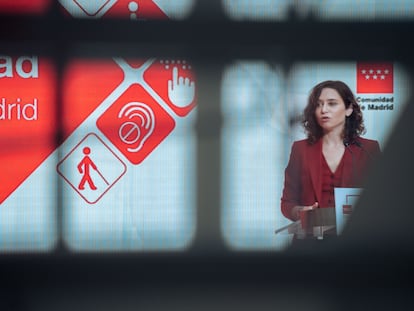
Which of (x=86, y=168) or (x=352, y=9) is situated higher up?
(x=352, y=9)

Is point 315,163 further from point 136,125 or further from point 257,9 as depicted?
point 136,125

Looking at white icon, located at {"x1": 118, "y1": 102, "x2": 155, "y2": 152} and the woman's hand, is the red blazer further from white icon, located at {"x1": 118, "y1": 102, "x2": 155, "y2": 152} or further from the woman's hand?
white icon, located at {"x1": 118, "y1": 102, "x2": 155, "y2": 152}

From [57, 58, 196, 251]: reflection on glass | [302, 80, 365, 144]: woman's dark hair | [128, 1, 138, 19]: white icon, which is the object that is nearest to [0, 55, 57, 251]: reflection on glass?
[57, 58, 196, 251]: reflection on glass

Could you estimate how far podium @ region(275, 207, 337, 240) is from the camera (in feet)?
12.3

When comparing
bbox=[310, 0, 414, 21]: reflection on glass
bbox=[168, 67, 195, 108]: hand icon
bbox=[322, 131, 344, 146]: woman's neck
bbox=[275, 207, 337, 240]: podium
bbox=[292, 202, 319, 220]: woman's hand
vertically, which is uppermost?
bbox=[310, 0, 414, 21]: reflection on glass

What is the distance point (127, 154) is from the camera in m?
3.71

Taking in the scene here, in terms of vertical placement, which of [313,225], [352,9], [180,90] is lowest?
[313,225]

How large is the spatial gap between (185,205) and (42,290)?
37.3 inches

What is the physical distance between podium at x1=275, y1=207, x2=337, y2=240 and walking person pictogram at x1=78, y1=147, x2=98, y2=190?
43.2 inches

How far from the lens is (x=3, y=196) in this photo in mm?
3701

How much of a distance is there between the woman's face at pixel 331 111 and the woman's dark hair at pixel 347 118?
2 centimetres

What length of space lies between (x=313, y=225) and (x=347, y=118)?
65cm

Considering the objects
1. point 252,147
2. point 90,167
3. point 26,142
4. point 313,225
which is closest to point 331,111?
point 252,147

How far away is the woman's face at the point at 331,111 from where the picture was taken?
12.3 ft
